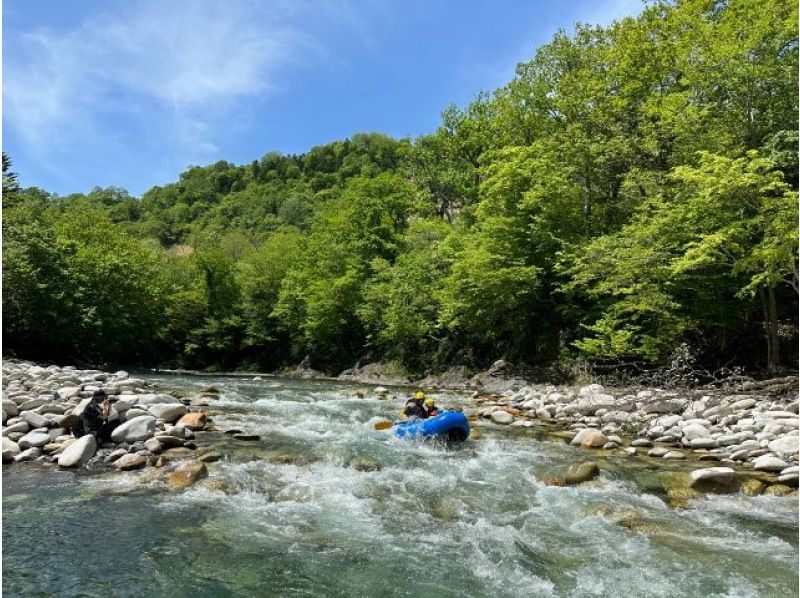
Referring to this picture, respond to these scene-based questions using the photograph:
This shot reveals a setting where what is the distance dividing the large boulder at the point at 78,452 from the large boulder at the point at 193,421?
2.22 m

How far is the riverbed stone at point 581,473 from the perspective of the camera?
9055mm

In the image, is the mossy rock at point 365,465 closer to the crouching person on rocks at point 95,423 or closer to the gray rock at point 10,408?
the crouching person on rocks at point 95,423

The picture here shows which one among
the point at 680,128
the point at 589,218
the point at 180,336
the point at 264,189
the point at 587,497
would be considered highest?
the point at 264,189

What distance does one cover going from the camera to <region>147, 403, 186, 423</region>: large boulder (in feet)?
41.2

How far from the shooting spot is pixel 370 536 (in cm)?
682

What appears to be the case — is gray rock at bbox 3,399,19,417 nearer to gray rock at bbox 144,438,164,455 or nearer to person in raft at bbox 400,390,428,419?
gray rock at bbox 144,438,164,455

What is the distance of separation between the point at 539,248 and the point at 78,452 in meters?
18.4

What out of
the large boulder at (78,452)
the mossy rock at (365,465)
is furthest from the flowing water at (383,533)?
the large boulder at (78,452)

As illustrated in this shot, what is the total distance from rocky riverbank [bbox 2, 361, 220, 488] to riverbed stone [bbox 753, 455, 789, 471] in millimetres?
9490

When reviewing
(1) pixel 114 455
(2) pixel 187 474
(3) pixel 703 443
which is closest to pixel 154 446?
(1) pixel 114 455

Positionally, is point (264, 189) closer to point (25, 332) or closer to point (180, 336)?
point (180, 336)

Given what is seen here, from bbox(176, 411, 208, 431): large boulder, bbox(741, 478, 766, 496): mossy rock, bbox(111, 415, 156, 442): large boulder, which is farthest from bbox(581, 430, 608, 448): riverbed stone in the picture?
bbox(111, 415, 156, 442): large boulder

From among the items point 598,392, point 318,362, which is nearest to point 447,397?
point 598,392

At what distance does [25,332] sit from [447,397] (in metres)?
24.4
